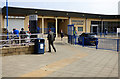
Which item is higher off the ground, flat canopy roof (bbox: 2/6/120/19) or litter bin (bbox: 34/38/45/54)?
flat canopy roof (bbox: 2/6/120/19)

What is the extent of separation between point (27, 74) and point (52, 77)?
1.08m

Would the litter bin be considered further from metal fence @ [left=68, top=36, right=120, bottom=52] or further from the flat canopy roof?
the flat canopy roof

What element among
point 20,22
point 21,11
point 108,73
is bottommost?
point 108,73

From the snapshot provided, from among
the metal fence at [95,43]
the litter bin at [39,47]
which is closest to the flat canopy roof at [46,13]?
the metal fence at [95,43]

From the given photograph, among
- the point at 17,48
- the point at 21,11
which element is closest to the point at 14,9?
the point at 21,11

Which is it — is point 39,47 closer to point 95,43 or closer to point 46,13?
point 95,43

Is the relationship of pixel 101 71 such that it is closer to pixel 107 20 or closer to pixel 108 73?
pixel 108 73

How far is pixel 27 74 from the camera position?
253 inches

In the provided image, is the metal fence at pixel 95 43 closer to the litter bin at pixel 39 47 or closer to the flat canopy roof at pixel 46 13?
the litter bin at pixel 39 47

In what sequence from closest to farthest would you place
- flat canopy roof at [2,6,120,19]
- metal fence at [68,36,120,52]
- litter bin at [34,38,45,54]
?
litter bin at [34,38,45,54] < metal fence at [68,36,120,52] < flat canopy roof at [2,6,120,19]

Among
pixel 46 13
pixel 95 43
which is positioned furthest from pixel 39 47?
pixel 46 13

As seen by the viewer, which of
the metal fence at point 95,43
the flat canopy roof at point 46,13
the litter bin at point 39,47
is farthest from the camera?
the flat canopy roof at point 46,13

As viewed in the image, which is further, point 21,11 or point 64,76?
point 21,11

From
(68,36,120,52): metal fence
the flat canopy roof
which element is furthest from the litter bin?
the flat canopy roof
